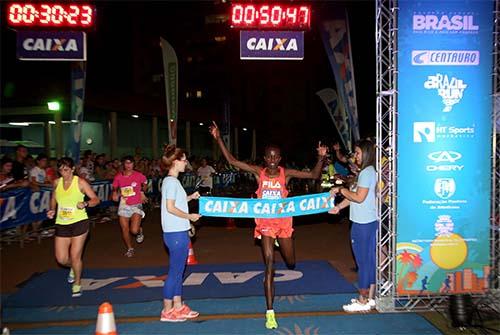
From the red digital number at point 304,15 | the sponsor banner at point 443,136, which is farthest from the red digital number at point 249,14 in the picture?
the sponsor banner at point 443,136

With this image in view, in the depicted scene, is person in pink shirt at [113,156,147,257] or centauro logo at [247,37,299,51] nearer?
person in pink shirt at [113,156,147,257]

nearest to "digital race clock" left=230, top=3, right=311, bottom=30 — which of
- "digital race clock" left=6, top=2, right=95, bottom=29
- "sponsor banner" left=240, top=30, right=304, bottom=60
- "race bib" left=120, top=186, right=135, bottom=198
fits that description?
"sponsor banner" left=240, top=30, right=304, bottom=60

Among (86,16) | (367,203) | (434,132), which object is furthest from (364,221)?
(86,16)

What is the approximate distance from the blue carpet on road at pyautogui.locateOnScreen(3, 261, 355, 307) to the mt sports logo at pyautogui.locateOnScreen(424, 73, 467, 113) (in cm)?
309

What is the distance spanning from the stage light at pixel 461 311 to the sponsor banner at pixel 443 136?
1.88ft

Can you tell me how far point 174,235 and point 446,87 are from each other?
3839mm

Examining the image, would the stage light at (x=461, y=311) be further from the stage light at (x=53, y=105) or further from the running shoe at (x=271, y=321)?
the stage light at (x=53, y=105)

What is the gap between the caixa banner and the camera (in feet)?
33.4

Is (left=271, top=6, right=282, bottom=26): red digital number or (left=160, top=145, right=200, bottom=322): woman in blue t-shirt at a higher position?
(left=271, top=6, right=282, bottom=26): red digital number

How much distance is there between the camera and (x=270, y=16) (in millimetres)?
10094

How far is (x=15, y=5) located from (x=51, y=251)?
5.68 metres

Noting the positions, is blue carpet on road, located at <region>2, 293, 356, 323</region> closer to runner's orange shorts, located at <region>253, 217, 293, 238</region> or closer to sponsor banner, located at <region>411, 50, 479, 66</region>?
runner's orange shorts, located at <region>253, 217, 293, 238</region>

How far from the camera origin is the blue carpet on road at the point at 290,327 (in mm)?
5188

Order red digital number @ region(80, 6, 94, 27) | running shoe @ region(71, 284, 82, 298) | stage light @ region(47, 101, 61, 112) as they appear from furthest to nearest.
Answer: stage light @ region(47, 101, 61, 112) < red digital number @ region(80, 6, 94, 27) < running shoe @ region(71, 284, 82, 298)
